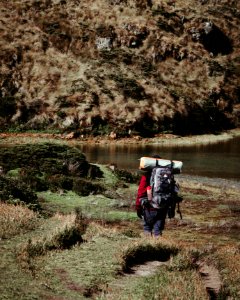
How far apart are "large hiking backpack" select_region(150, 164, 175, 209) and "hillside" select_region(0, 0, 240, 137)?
52940mm

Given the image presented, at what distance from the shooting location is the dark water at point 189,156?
41644 mm

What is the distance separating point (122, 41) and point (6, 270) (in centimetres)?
7870

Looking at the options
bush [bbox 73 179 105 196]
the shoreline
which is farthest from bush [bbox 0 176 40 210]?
the shoreline

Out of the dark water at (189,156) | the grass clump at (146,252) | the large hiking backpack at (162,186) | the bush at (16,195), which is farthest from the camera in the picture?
the dark water at (189,156)

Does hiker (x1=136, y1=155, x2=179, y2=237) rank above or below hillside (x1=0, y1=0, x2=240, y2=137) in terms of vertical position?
below

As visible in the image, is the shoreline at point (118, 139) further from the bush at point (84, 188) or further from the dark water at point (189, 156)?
the bush at point (84, 188)

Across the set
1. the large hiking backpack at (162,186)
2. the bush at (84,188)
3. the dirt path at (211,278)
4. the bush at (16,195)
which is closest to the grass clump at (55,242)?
the large hiking backpack at (162,186)

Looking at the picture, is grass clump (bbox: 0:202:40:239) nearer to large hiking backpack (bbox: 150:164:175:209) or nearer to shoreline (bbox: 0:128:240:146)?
large hiking backpack (bbox: 150:164:175:209)

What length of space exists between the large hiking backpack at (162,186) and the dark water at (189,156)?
90.2 ft

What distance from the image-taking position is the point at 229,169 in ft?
141

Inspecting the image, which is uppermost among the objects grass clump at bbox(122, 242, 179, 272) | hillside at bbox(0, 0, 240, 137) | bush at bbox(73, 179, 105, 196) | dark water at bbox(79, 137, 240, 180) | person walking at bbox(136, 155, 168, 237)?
hillside at bbox(0, 0, 240, 137)

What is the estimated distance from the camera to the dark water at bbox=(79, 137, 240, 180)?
137 feet

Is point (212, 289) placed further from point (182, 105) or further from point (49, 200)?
point (182, 105)

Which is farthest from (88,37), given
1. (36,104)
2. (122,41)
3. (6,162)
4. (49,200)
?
(49,200)
